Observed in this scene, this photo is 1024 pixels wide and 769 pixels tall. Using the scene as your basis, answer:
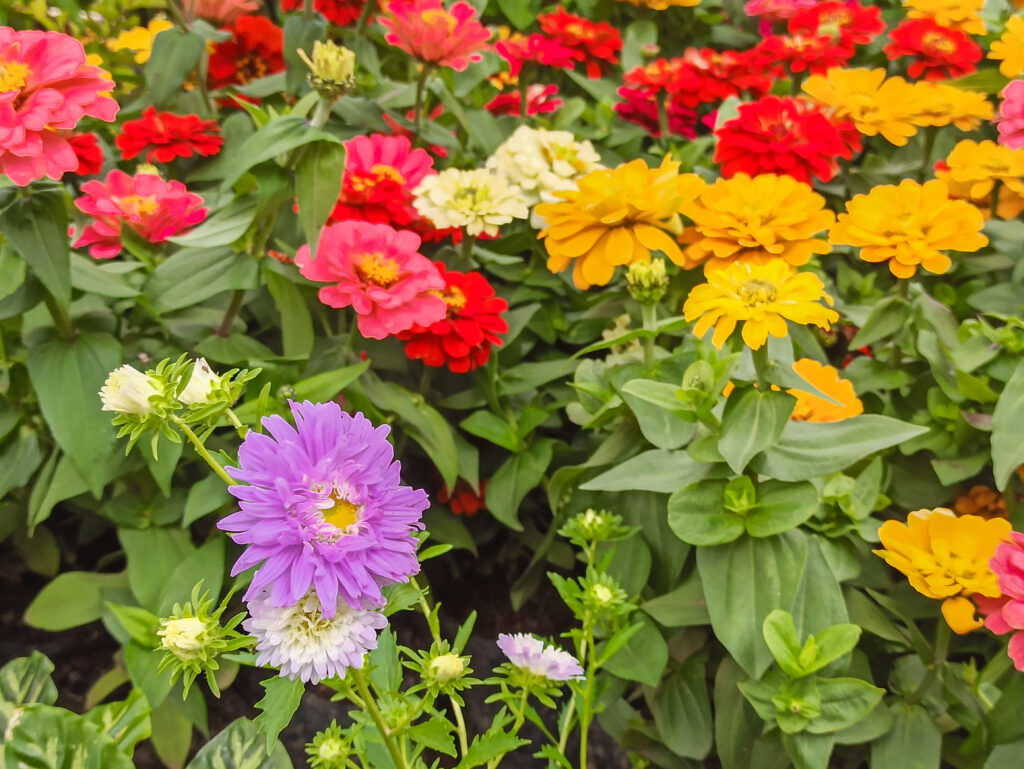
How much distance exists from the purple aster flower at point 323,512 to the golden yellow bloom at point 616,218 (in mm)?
552

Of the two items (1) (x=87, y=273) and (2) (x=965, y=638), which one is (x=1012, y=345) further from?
(1) (x=87, y=273)

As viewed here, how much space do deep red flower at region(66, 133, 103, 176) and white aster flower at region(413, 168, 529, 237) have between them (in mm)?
453

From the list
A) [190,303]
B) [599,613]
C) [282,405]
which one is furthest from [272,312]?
[599,613]

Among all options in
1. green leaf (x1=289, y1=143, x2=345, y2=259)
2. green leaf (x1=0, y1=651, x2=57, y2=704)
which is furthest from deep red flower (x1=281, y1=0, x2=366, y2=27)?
green leaf (x1=0, y1=651, x2=57, y2=704)

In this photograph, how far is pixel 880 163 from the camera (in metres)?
1.29

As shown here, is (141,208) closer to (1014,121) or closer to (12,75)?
(12,75)

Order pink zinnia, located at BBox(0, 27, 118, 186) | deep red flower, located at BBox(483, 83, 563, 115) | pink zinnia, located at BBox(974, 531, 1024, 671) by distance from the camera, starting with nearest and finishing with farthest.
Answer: pink zinnia, located at BBox(974, 531, 1024, 671)
pink zinnia, located at BBox(0, 27, 118, 186)
deep red flower, located at BBox(483, 83, 563, 115)

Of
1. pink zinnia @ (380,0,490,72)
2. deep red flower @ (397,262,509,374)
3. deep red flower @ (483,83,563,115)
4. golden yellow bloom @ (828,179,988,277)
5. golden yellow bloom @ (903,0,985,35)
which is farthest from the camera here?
deep red flower @ (483,83,563,115)

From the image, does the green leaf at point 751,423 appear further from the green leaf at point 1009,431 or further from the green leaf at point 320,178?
the green leaf at point 320,178

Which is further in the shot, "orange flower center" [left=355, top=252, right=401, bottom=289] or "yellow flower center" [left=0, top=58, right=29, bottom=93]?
"orange flower center" [left=355, top=252, right=401, bottom=289]

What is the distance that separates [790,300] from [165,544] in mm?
760

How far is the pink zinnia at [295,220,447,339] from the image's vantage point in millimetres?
832

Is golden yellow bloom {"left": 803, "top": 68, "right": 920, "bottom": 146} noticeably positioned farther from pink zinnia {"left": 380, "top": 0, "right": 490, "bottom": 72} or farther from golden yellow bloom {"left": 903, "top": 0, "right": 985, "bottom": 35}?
pink zinnia {"left": 380, "top": 0, "right": 490, "bottom": 72}

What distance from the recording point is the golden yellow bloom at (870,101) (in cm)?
105
